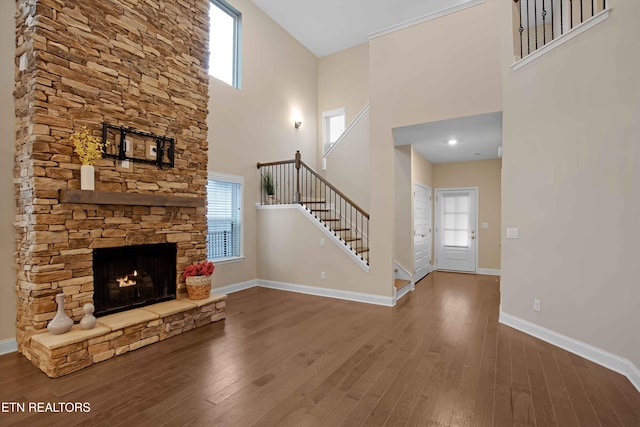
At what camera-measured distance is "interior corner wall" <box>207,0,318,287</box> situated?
589 cm

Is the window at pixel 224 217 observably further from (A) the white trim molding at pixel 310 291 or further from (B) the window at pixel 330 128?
(B) the window at pixel 330 128

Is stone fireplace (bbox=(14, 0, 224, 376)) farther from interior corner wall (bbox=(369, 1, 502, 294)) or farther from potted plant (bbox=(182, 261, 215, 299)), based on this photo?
interior corner wall (bbox=(369, 1, 502, 294))

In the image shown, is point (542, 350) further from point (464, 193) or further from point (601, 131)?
point (464, 193)

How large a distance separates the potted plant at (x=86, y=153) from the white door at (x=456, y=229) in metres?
7.50

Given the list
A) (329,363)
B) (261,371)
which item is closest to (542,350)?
(329,363)

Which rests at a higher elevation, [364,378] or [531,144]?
[531,144]

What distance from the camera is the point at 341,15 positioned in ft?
23.6

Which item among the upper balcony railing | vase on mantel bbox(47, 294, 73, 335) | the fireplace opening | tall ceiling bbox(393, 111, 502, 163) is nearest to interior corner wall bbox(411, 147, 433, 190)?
tall ceiling bbox(393, 111, 502, 163)

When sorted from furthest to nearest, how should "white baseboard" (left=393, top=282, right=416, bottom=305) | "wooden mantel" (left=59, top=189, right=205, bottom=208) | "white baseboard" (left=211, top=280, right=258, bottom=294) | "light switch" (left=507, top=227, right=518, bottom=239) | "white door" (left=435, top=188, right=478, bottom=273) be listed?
1. "white door" (left=435, top=188, right=478, bottom=273)
2. "white baseboard" (left=211, top=280, right=258, bottom=294)
3. "white baseboard" (left=393, top=282, right=416, bottom=305)
4. "light switch" (left=507, top=227, right=518, bottom=239)
5. "wooden mantel" (left=59, top=189, right=205, bottom=208)

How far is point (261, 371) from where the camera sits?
2.87m

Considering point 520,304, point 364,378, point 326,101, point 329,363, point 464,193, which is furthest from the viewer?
point 326,101

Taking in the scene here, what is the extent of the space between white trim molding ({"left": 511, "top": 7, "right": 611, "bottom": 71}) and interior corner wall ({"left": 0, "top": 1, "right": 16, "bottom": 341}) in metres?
5.86

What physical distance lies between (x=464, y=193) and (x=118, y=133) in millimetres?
7496

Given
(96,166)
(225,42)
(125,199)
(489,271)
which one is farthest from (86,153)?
(489,271)
